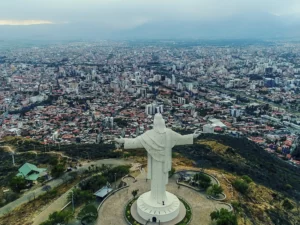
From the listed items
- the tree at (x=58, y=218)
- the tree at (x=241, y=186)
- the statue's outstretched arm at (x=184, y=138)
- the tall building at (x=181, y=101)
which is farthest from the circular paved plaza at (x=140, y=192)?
the tall building at (x=181, y=101)

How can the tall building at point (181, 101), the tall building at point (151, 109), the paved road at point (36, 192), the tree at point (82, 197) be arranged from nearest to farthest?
the tree at point (82, 197)
the paved road at point (36, 192)
the tall building at point (151, 109)
the tall building at point (181, 101)

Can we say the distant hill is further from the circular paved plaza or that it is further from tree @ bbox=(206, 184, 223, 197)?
tree @ bbox=(206, 184, 223, 197)

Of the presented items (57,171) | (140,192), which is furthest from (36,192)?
(140,192)

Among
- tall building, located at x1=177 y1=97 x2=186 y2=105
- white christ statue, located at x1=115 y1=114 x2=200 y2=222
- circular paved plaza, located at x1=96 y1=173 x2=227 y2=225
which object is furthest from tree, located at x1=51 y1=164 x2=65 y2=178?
tall building, located at x1=177 y1=97 x2=186 y2=105

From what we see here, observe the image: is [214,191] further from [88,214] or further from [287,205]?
[88,214]

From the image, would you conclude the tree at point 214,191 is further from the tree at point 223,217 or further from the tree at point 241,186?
the tree at point 223,217

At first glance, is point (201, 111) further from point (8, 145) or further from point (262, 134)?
point (8, 145)
